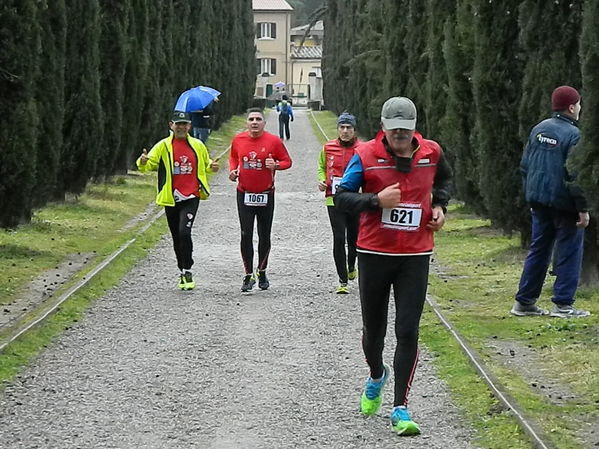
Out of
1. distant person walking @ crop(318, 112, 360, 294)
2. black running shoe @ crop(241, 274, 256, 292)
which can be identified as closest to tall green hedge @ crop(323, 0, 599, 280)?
distant person walking @ crop(318, 112, 360, 294)

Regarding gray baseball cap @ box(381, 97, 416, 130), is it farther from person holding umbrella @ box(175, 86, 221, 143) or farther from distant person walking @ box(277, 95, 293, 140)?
distant person walking @ box(277, 95, 293, 140)

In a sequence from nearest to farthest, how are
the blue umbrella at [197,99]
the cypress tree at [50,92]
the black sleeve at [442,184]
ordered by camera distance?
the black sleeve at [442,184] < the cypress tree at [50,92] < the blue umbrella at [197,99]

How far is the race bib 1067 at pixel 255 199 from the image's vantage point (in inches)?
541

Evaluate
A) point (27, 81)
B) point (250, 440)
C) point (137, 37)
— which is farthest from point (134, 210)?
point (250, 440)

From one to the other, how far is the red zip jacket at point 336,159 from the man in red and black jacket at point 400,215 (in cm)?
600

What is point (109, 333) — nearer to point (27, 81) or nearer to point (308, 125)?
point (27, 81)

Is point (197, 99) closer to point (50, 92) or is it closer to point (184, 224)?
point (50, 92)

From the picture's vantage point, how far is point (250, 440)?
750 centimetres

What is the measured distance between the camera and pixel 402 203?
295 inches

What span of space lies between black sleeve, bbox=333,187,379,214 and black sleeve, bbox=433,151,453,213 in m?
0.49

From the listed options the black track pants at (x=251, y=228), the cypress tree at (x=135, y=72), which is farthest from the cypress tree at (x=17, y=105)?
the cypress tree at (x=135, y=72)

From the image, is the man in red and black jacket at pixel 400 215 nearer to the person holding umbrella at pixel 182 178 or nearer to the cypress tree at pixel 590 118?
the cypress tree at pixel 590 118

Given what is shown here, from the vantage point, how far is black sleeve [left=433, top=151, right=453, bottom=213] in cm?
768

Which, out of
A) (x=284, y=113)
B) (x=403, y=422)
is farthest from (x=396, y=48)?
(x=284, y=113)
